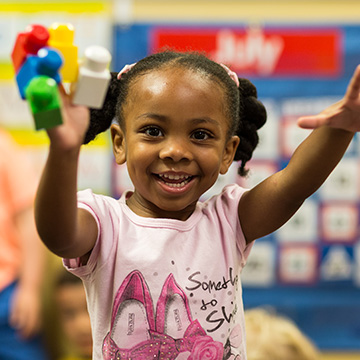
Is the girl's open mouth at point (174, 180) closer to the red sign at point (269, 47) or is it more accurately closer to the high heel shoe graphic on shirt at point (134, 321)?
the high heel shoe graphic on shirt at point (134, 321)

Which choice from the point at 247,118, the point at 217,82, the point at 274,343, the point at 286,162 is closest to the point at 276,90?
the point at 286,162

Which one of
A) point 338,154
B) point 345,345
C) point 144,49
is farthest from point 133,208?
point 345,345

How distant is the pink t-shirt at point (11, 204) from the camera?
2.25 m

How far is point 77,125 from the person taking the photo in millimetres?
656

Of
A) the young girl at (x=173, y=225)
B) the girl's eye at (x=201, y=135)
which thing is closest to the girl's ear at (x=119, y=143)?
the young girl at (x=173, y=225)

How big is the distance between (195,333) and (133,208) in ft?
0.64

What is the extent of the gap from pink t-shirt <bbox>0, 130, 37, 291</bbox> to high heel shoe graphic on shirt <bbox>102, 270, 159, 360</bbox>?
1523mm

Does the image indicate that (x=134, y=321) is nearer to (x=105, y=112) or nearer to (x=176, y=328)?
(x=176, y=328)

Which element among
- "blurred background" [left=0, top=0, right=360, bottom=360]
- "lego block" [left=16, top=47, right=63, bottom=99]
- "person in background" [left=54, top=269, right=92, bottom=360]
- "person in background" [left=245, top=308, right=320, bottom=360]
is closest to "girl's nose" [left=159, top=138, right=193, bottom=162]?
"lego block" [left=16, top=47, right=63, bottom=99]

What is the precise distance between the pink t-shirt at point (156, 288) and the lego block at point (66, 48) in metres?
0.21

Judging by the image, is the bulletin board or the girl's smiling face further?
the bulletin board

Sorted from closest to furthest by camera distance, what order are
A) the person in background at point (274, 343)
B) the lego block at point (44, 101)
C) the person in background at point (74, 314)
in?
the lego block at point (44, 101)
the person in background at point (274, 343)
the person in background at point (74, 314)

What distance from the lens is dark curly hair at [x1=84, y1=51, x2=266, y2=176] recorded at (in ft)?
2.80

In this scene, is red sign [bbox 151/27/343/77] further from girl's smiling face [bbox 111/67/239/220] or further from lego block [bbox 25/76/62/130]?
lego block [bbox 25/76/62/130]
